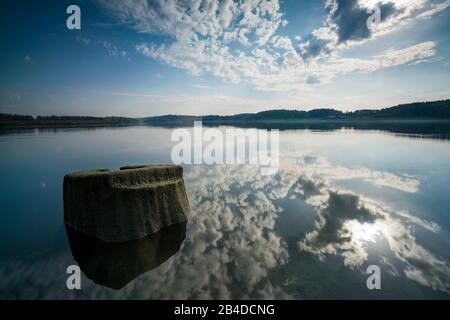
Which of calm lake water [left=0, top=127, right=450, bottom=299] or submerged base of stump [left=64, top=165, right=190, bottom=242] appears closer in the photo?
calm lake water [left=0, top=127, right=450, bottom=299]

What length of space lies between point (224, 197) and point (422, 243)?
9.80 m

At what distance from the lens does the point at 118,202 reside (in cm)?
870

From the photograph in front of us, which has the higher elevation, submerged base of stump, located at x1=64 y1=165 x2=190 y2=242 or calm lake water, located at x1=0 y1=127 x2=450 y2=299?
submerged base of stump, located at x1=64 y1=165 x2=190 y2=242

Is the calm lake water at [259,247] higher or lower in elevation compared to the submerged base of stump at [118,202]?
lower

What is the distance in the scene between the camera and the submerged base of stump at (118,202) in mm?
8750

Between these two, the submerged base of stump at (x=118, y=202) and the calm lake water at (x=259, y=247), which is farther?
the submerged base of stump at (x=118, y=202)

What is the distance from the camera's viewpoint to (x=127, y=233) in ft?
29.4

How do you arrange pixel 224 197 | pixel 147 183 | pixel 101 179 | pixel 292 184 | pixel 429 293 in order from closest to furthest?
pixel 429 293 < pixel 101 179 < pixel 147 183 < pixel 224 197 < pixel 292 184

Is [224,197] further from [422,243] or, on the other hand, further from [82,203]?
[422,243]

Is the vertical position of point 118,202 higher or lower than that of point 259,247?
higher

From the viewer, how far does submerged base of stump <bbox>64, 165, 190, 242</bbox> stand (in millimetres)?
8750

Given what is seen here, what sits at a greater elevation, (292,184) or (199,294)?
(292,184)
